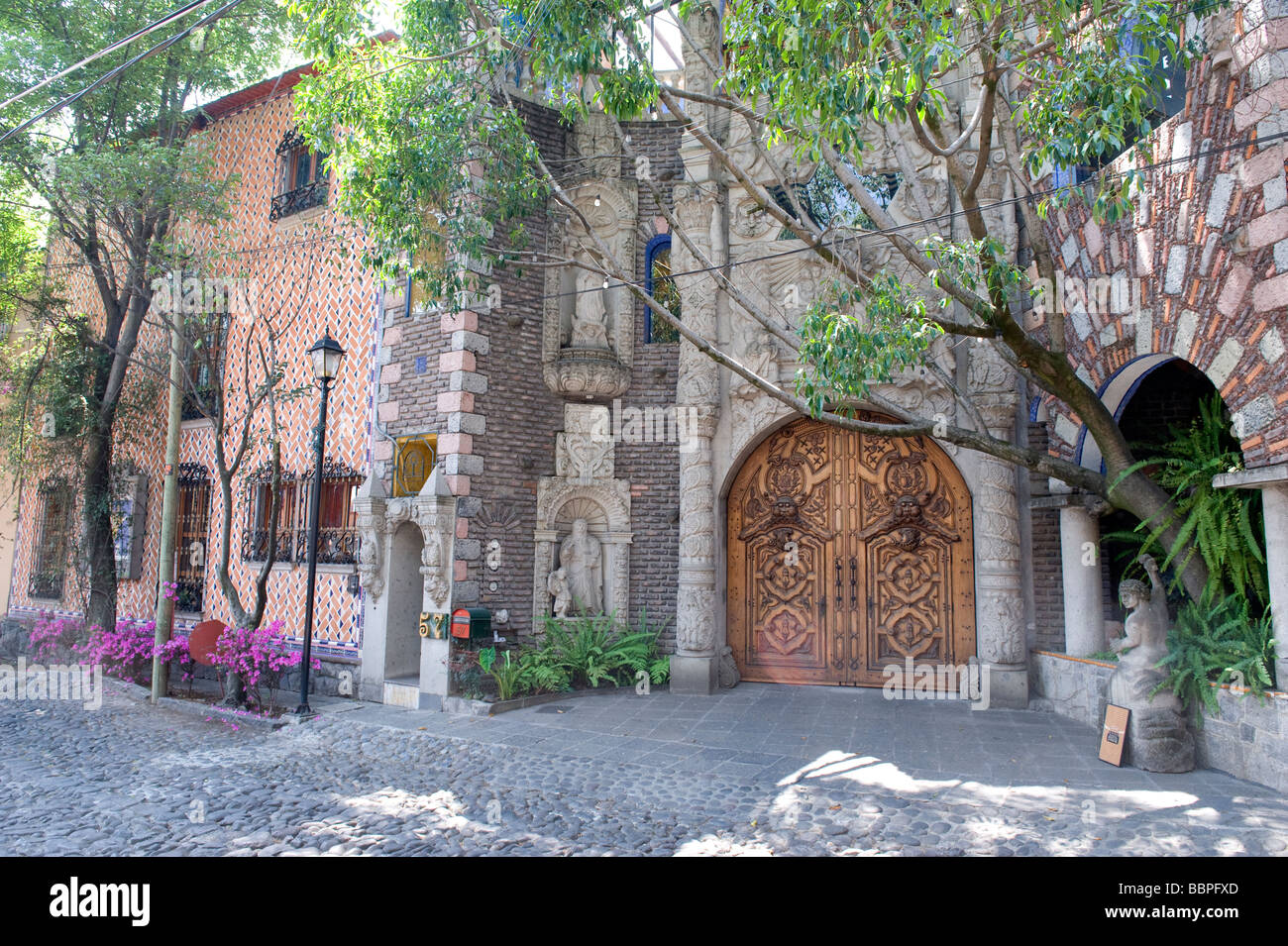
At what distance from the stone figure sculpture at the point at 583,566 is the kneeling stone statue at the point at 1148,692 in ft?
19.2

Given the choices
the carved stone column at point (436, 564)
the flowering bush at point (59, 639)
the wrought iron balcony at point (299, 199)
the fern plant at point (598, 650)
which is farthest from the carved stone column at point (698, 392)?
the flowering bush at point (59, 639)

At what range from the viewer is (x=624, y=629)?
10.2m

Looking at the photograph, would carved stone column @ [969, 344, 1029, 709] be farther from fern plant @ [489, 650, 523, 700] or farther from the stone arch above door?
fern plant @ [489, 650, 523, 700]

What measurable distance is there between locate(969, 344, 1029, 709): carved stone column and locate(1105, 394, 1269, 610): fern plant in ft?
6.32

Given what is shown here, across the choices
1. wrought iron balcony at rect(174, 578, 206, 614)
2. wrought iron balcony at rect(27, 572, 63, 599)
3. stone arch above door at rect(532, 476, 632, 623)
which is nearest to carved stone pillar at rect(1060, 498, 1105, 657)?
stone arch above door at rect(532, 476, 632, 623)

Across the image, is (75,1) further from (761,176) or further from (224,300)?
(761,176)

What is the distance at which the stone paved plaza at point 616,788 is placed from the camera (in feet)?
16.6

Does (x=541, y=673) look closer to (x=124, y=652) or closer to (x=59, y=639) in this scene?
(x=124, y=652)

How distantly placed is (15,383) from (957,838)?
15.4 meters

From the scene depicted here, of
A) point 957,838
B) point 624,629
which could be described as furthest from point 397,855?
point 624,629

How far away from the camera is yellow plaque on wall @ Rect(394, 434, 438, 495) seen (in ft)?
32.1

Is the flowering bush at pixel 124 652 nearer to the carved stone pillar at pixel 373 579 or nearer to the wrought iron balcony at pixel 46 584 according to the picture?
the carved stone pillar at pixel 373 579

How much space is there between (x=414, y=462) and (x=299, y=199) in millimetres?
5189

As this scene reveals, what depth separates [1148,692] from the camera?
6512mm
